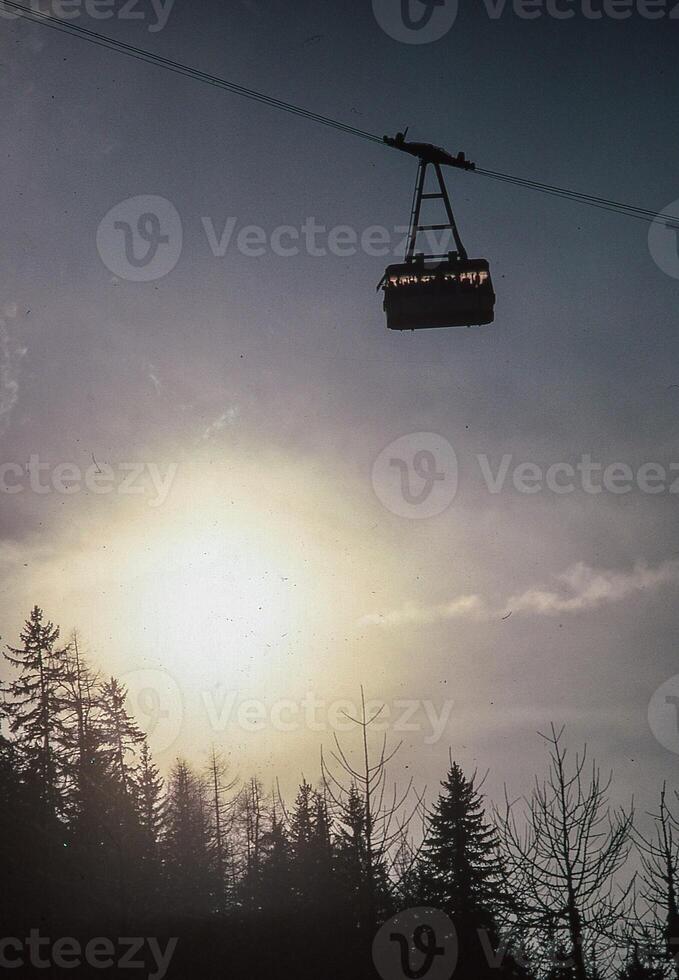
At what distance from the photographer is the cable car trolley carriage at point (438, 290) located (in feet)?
81.8

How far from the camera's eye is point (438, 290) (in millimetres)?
25219

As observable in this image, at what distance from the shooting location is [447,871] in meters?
30.6

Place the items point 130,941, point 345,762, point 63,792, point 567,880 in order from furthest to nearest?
point 63,792 < point 130,941 < point 345,762 < point 567,880

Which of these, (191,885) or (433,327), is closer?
(433,327)

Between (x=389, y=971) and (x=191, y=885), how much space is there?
22184 millimetres

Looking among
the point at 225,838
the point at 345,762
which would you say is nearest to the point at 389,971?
the point at 345,762

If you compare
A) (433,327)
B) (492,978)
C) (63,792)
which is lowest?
(492,978)

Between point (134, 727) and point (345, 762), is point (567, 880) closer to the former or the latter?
point (345, 762)
